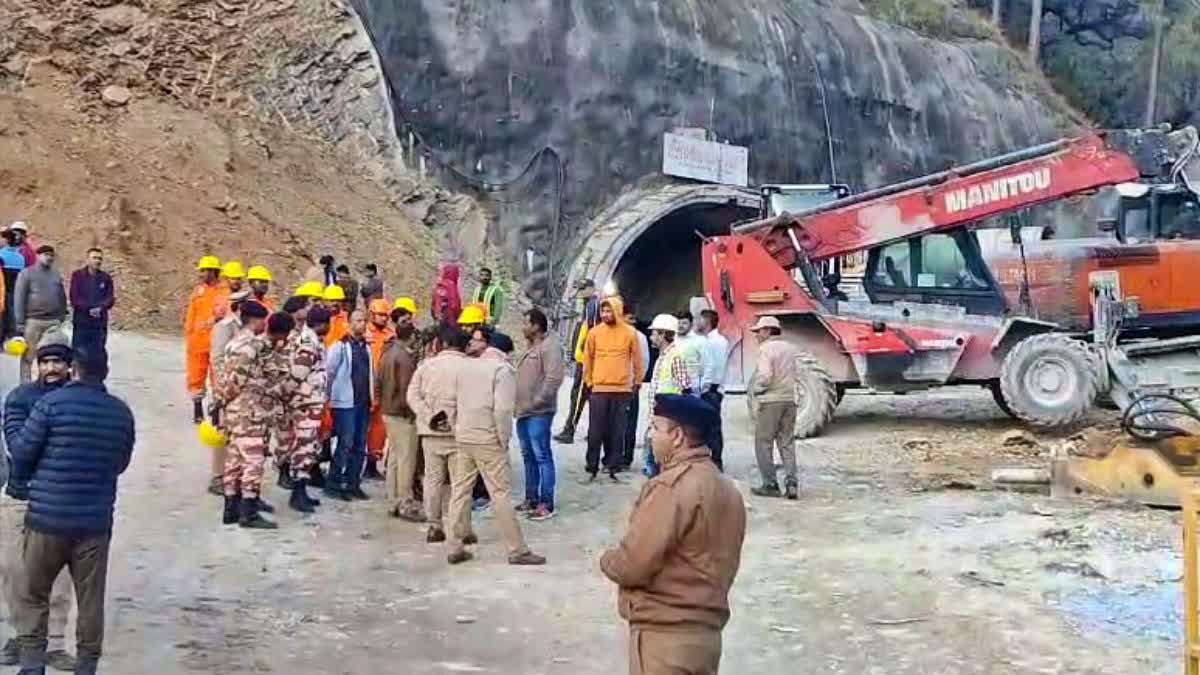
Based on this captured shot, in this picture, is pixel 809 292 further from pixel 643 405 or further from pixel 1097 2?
pixel 1097 2

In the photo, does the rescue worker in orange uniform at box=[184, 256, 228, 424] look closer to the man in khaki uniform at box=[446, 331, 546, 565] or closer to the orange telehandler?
the man in khaki uniform at box=[446, 331, 546, 565]

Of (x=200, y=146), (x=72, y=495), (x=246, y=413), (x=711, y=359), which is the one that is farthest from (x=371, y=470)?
(x=200, y=146)

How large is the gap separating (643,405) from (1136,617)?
29.4 ft

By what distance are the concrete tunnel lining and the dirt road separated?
14.1 metres

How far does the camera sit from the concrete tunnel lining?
86.4 ft

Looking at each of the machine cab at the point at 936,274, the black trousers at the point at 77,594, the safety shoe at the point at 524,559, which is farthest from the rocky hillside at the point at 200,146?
the black trousers at the point at 77,594

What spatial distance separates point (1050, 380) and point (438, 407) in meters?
8.36

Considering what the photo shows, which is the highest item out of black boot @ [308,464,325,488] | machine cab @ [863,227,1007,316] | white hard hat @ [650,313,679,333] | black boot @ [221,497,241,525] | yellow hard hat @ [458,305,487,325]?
machine cab @ [863,227,1007,316]

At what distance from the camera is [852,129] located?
3275 cm

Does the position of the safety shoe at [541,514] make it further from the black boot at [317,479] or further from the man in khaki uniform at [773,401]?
the man in khaki uniform at [773,401]

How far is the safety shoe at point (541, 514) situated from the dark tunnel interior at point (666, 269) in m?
19.8

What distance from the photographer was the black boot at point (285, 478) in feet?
34.9

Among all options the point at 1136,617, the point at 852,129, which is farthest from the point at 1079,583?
the point at 852,129

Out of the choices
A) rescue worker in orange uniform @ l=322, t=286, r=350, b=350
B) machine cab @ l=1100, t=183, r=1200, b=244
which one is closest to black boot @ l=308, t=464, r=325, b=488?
rescue worker in orange uniform @ l=322, t=286, r=350, b=350
